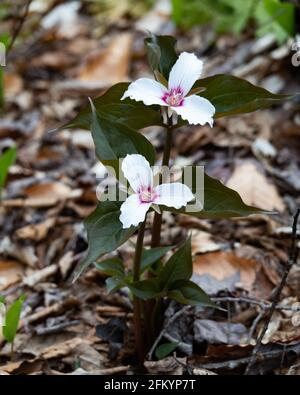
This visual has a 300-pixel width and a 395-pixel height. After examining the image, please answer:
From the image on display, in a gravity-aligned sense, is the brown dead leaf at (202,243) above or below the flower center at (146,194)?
below

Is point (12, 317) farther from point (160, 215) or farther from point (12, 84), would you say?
point (12, 84)

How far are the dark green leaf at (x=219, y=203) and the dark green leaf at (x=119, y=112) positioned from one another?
172mm

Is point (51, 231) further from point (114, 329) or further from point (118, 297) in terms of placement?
point (114, 329)

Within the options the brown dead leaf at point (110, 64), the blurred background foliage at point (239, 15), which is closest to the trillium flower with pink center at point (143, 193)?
the blurred background foliage at point (239, 15)

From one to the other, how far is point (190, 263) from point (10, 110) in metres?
2.08

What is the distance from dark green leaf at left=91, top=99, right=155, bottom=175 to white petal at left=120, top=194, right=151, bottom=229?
0.15 m

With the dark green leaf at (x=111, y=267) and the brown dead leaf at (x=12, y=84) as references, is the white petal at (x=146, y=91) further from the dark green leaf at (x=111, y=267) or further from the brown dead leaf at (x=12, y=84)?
the brown dead leaf at (x=12, y=84)

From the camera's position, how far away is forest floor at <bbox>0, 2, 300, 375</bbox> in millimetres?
1701

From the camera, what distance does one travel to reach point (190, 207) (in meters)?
1.30

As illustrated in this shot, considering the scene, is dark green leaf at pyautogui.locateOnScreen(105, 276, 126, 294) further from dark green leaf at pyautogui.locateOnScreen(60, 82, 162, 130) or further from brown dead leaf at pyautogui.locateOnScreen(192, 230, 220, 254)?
brown dead leaf at pyautogui.locateOnScreen(192, 230, 220, 254)

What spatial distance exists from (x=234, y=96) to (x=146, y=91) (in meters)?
0.22

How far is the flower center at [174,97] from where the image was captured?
1300mm

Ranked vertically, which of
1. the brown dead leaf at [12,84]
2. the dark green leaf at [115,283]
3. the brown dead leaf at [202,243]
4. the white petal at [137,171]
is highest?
the brown dead leaf at [12,84]

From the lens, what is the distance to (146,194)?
127 cm
